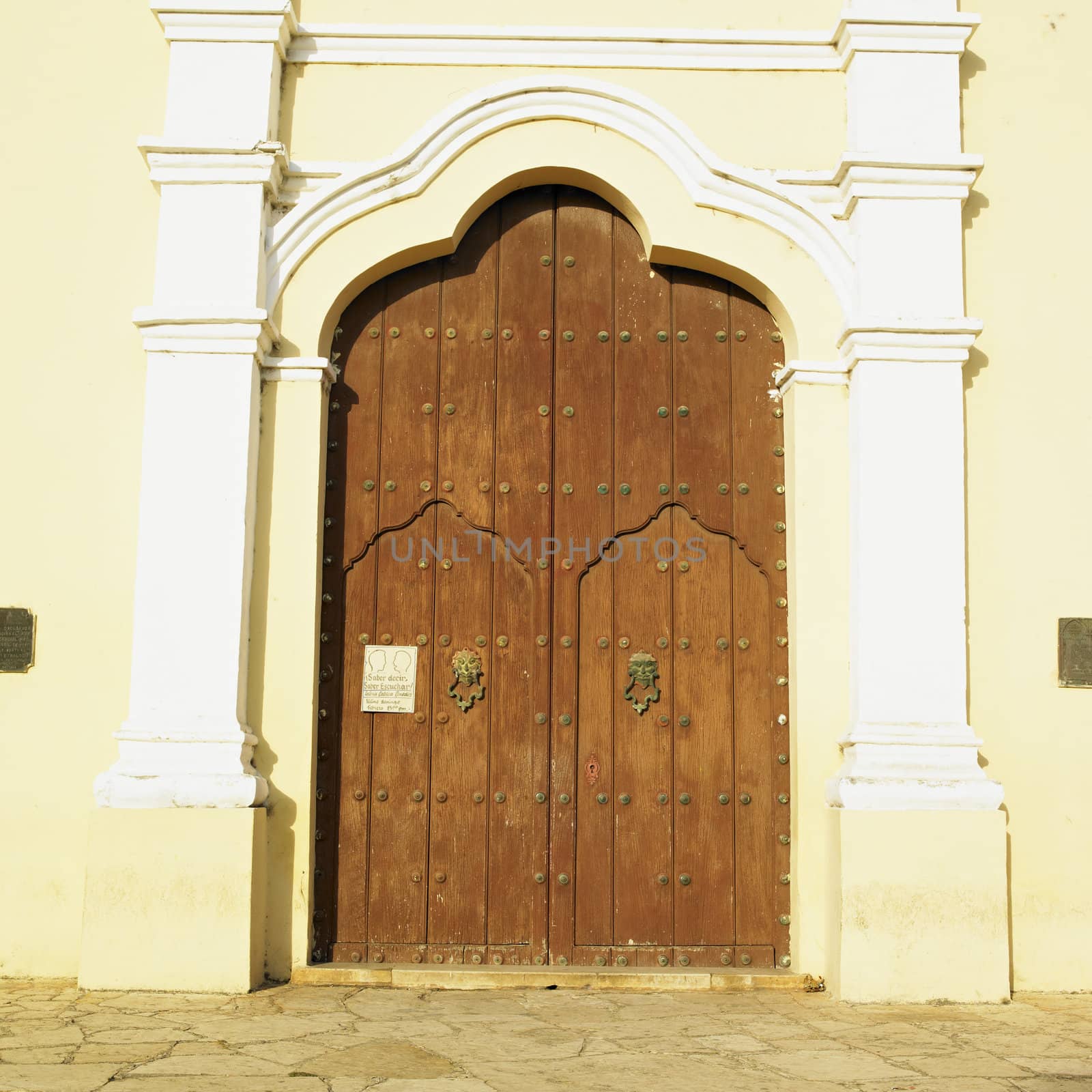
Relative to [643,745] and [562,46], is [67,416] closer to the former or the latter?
[562,46]

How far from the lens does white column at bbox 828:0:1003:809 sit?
16.2 feet

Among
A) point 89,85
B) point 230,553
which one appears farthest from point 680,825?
point 89,85

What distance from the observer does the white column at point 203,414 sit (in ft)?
16.0

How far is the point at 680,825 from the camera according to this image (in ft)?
17.0

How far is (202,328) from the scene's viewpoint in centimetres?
515

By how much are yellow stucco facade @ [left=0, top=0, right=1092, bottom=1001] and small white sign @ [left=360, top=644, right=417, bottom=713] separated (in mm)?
274

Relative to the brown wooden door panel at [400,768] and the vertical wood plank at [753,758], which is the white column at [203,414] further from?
the vertical wood plank at [753,758]

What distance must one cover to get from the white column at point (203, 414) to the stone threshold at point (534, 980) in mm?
694

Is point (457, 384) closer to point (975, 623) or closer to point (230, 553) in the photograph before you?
point (230, 553)

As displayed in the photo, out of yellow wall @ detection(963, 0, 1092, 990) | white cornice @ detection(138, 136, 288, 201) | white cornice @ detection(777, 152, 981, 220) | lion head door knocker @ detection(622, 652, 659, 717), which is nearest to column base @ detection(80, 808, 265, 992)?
lion head door knocker @ detection(622, 652, 659, 717)

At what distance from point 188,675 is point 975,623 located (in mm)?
2971

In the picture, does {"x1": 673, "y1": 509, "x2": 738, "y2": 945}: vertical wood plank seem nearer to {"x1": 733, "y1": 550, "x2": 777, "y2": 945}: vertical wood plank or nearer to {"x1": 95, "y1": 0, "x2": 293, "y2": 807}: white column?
{"x1": 733, "y1": 550, "x2": 777, "y2": 945}: vertical wood plank

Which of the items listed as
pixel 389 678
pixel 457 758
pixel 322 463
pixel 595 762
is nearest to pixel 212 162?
pixel 322 463

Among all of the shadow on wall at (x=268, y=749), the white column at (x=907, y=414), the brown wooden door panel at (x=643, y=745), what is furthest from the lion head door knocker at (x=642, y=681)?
the shadow on wall at (x=268, y=749)
